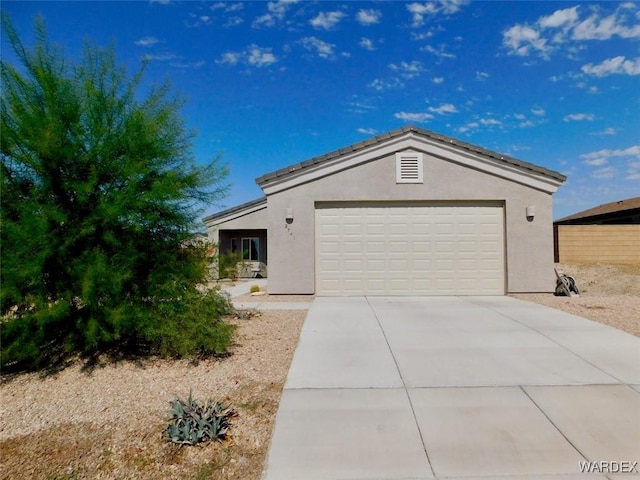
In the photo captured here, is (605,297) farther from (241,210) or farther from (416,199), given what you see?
(241,210)

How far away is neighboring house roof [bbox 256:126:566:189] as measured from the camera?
35.0ft

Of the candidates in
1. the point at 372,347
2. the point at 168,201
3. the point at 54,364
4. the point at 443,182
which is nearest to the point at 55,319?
the point at 54,364

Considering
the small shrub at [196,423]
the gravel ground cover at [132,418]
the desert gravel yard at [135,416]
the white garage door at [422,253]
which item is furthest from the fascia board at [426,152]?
the small shrub at [196,423]

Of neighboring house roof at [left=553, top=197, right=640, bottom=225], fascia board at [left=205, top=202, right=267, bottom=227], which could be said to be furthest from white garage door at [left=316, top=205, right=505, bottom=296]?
neighboring house roof at [left=553, top=197, right=640, bottom=225]

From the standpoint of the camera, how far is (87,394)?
14.2ft

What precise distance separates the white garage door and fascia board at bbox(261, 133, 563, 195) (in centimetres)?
108

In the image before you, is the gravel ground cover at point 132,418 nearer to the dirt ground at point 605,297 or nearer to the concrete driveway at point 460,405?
the concrete driveway at point 460,405

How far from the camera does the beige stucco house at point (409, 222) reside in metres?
10.8

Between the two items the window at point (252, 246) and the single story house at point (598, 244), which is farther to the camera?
the window at point (252, 246)

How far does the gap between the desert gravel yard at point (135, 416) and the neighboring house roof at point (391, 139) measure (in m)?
5.63

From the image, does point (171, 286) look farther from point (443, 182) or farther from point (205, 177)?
point (443, 182)

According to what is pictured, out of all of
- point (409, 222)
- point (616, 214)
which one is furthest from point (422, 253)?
point (616, 214)

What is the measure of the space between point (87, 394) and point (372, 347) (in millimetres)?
3618

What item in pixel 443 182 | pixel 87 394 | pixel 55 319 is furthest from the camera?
pixel 443 182
